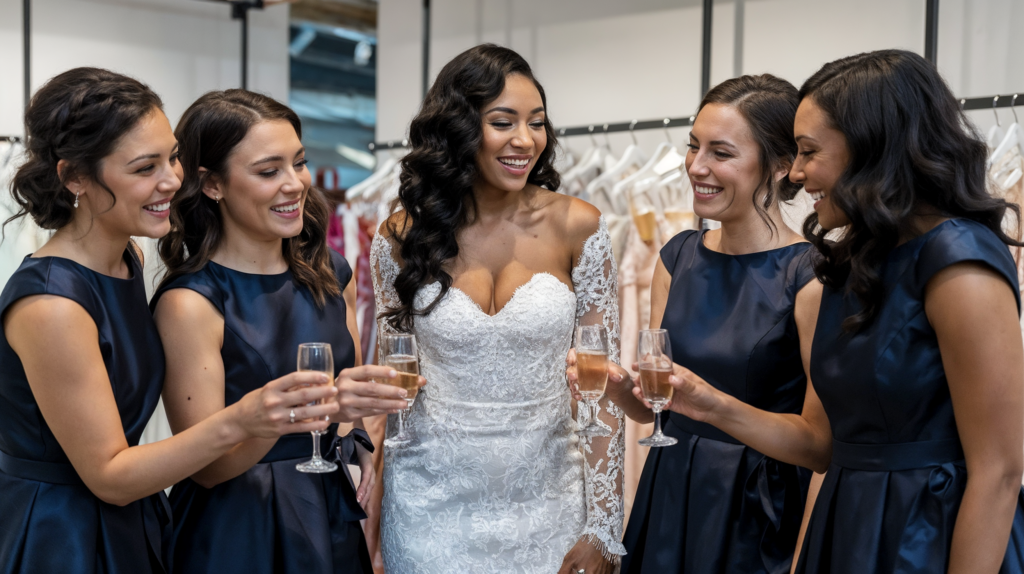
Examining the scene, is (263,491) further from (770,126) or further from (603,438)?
(770,126)

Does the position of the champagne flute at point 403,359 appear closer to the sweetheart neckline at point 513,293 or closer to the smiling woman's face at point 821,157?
the sweetheart neckline at point 513,293

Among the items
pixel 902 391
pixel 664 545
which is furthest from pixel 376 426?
pixel 902 391

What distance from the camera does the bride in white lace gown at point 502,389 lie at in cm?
248

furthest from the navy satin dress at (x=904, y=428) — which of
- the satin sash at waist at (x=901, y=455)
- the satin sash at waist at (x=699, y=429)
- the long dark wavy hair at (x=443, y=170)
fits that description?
the long dark wavy hair at (x=443, y=170)

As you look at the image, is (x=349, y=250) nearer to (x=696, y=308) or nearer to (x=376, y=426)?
(x=376, y=426)

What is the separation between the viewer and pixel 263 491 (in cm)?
218

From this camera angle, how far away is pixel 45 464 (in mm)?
1968

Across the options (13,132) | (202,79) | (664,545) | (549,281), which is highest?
(202,79)

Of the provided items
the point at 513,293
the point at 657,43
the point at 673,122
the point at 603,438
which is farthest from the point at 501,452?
the point at 657,43

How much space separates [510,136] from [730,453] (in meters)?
1.00

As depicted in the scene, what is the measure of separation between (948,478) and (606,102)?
3.28 meters

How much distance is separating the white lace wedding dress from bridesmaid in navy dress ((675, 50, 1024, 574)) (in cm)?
79

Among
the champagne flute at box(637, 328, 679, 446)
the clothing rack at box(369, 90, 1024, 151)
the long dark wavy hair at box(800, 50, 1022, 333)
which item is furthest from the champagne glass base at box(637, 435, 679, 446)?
the clothing rack at box(369, 90, 1024, 151)

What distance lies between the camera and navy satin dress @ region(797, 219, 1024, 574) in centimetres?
170
